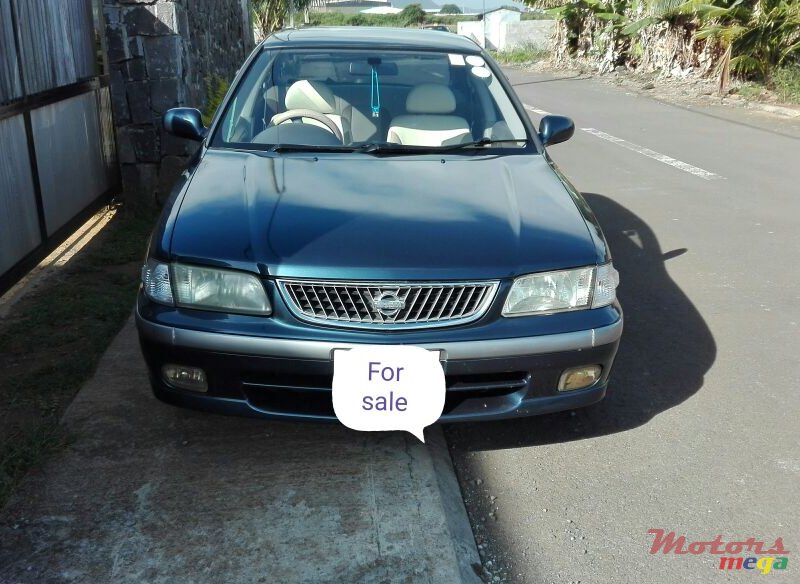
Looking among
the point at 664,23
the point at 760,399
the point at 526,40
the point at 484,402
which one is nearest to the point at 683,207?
the point at 760,399

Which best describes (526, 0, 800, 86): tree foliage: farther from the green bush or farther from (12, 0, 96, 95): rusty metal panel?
(12, 0, 96, 95): rusty metal panel

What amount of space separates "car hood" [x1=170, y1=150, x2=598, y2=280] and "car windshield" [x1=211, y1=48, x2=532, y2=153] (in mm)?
301

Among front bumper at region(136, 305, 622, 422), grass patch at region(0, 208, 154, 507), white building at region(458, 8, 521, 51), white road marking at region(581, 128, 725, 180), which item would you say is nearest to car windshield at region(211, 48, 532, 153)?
grass patch at region(0, 208, 154, 507)

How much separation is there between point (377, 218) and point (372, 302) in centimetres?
45

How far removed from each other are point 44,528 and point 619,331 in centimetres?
208

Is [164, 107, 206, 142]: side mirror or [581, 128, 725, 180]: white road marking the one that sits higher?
[164, 107, 206, 142]: side mirror

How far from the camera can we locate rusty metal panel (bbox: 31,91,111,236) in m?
6.29

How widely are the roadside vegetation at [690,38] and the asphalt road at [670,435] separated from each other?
11198 millimetres

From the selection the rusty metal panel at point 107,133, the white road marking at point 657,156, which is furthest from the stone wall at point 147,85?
the white road marking at point 657,156

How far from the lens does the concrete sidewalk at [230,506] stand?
→ 8.98ft

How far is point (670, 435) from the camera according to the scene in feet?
12.4

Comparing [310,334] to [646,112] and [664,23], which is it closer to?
[646,112]


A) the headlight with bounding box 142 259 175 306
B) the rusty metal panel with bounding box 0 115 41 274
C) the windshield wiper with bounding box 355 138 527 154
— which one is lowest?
the rusty metal panel with bounding box 0 115 41 274

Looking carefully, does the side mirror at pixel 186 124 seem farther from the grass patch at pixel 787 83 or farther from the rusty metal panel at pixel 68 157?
the grass patch at pixel 787 83
